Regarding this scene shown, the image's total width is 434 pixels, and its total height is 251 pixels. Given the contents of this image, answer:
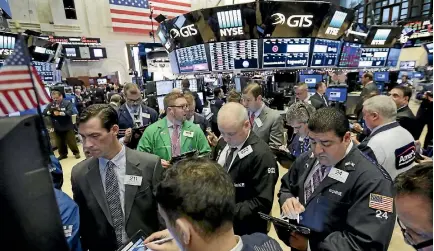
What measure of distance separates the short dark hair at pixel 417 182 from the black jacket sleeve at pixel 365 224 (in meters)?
0.38

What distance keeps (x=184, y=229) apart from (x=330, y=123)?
1092mm

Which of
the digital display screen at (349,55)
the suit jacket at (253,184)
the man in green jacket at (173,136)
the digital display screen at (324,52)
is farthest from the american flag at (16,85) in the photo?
the digital display screen at (349,55)

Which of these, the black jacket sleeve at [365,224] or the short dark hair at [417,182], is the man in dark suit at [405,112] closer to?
the black jacket sleeve at [365,224]

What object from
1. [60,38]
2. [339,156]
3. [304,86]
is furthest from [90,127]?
[60,38]

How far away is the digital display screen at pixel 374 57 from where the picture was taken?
32.0ft

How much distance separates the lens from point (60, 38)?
14.2 meters

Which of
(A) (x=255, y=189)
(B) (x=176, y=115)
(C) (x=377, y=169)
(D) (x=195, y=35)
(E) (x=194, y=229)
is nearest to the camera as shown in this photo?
(E) (x=194, y=229)

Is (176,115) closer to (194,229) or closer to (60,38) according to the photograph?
(194,229)

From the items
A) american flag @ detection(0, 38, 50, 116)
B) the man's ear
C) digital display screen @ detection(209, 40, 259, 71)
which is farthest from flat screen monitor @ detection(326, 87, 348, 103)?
american flag @ detection(0, 38, 50, 116)

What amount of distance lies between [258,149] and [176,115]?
51.0 inches

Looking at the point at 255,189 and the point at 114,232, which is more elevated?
the point at 255,189

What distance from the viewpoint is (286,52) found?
19.1 feet

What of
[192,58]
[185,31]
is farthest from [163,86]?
[185,31]

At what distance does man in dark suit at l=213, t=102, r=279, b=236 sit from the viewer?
184cm
